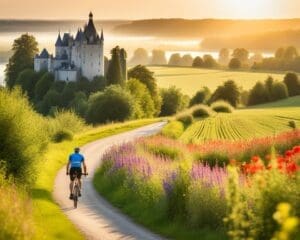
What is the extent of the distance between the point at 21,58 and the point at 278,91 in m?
62.6

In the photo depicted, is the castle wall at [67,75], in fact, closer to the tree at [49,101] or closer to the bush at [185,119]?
the tree at [49,101]

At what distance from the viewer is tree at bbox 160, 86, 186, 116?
150 m

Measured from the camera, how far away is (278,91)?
145 meters

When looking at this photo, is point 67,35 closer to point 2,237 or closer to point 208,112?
point 208,112

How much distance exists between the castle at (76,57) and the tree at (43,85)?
204cm

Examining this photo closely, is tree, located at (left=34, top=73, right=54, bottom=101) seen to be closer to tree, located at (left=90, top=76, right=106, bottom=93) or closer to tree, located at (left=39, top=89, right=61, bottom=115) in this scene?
tree, located at (left=39, top=89, right=61, bottom=115)

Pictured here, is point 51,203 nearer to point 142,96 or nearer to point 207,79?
point 142,96

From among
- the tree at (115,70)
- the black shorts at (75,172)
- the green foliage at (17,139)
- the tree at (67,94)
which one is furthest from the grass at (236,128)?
the tree at (67,94)

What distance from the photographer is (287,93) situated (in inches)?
5758

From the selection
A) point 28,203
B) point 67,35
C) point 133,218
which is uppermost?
point 67,35

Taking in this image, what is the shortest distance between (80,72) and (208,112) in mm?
76605

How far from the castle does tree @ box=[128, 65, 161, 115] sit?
14788 mm

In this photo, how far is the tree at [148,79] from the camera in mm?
141625

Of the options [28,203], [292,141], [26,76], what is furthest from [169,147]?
[26,76]
